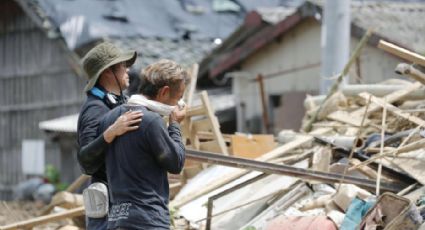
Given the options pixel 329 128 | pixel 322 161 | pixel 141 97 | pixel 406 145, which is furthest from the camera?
pixel 329 128

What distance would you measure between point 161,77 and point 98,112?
20.0 inches

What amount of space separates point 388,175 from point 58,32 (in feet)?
50.9

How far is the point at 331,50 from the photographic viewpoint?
10547 mm

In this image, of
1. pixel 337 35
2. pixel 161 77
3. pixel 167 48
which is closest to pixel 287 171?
pixel 161 77

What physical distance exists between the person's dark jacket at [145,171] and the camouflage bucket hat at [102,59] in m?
0.47

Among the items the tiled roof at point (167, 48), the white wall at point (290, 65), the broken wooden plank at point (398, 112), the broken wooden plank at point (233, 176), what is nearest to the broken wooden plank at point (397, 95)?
the broken wooden plank at point (398, 112)

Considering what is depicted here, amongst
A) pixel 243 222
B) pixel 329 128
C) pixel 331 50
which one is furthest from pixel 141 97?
pixel 331 50

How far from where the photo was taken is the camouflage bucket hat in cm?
575

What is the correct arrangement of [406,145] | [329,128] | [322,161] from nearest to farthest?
[406,145] → [322,161] → [329,128]

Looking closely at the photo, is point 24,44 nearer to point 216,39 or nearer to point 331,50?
point 216,39

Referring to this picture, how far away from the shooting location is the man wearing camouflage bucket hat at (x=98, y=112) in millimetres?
5535

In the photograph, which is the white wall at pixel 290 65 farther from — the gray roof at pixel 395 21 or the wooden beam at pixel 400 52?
the wooden beam at pixel 400 52

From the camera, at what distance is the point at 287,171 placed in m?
7.20

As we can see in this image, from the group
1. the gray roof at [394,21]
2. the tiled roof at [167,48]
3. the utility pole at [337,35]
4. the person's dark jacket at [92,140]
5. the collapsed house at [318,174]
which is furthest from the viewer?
the tiled roof at [167,48]
